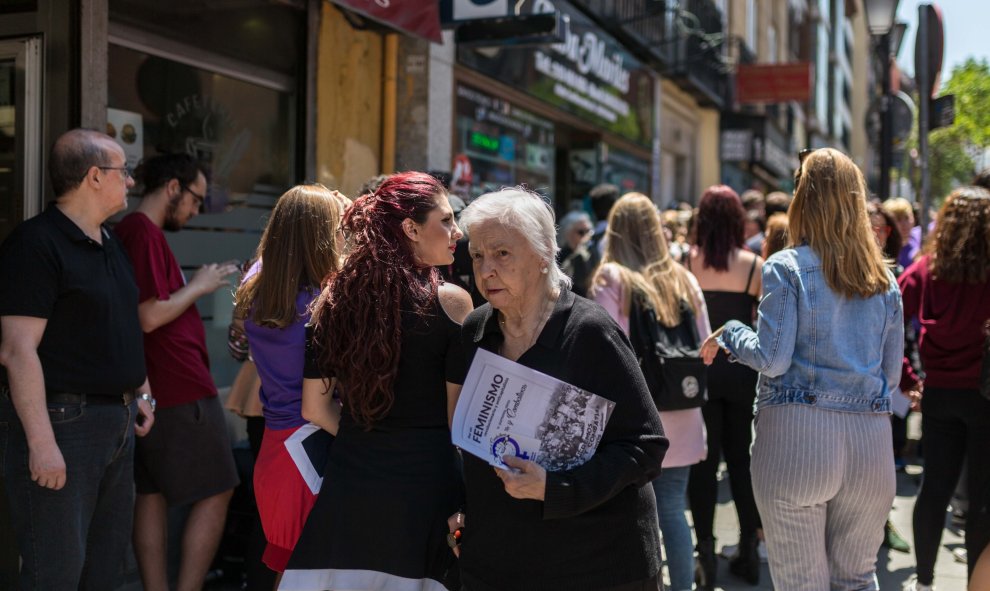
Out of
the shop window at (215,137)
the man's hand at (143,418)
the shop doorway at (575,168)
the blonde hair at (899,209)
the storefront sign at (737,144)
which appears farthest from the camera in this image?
the storefront sign at (737,144)

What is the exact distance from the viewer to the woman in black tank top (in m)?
4.74

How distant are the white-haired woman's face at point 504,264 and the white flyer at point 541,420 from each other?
0.55 ft

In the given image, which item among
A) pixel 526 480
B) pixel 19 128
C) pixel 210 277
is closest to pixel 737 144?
pixel 19 128

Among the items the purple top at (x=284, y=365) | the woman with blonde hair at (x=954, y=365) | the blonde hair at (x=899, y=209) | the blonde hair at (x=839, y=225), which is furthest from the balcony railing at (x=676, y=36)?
the purple top at (x=284, y=365)

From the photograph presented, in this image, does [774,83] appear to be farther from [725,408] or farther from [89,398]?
[89,398]

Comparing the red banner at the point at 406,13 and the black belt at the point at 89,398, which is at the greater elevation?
the red banner at the point at 406,13

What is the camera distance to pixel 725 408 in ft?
16.1

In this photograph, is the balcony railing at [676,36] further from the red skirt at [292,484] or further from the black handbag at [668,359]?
the red skirt at [292,484]

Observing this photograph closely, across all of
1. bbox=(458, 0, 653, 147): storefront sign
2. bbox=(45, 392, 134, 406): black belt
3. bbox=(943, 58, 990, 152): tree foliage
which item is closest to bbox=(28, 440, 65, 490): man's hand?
bbox=(45, 392, 134, 406): black belt

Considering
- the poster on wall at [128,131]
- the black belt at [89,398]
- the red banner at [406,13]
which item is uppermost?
the red banner at [406,13]

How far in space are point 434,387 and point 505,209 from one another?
23.4 inches

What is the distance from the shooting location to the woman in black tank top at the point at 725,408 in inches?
187

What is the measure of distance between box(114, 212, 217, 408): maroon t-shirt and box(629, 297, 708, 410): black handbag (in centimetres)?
186

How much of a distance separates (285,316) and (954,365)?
297 centimetres
